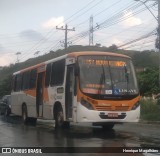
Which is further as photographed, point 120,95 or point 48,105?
point 48,105

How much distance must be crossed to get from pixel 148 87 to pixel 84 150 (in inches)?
1165

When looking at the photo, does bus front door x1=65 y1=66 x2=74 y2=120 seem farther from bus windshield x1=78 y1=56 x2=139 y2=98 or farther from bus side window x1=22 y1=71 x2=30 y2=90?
bus side window x1=22 y1=71 x2=30 y2=90

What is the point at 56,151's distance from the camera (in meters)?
11.5

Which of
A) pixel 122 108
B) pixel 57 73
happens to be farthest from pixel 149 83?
pixel 122 108

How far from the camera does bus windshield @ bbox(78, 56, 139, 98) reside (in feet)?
53.2

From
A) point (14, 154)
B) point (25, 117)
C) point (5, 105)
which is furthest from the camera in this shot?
point (5, 105)

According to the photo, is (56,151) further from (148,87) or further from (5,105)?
(148,87)

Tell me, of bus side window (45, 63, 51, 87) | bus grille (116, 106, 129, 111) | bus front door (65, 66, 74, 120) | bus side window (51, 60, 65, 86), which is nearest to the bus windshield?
bus grille (116, 106, 129, 111)

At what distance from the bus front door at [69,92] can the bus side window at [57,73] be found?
57 cm

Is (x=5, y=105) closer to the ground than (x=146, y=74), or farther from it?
closer to the ground

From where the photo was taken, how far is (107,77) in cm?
1655

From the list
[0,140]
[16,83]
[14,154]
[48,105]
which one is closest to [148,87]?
[16,83]

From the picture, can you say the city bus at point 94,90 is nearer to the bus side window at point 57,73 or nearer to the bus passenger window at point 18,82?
the bus side window at point 57,73

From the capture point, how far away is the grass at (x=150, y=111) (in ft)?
86.1
